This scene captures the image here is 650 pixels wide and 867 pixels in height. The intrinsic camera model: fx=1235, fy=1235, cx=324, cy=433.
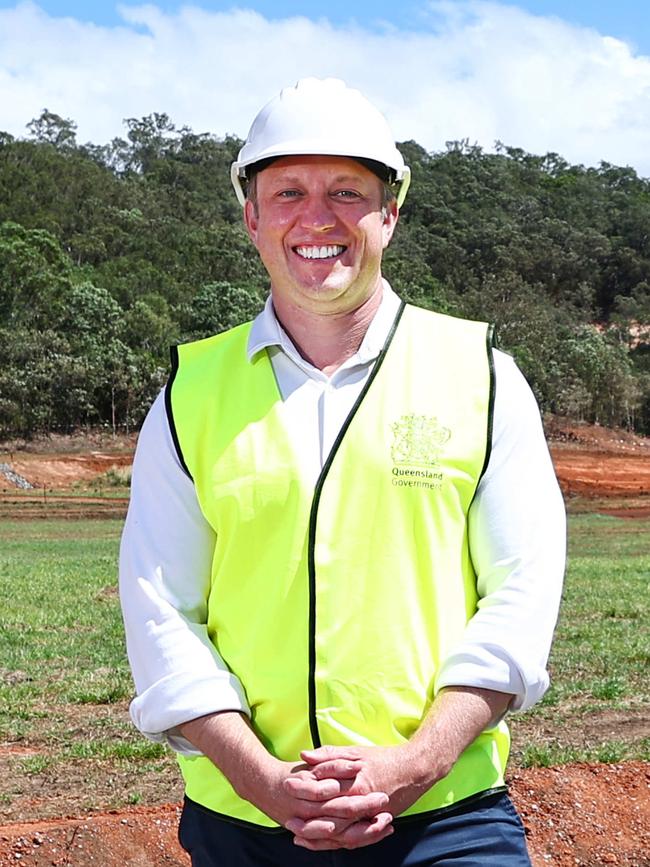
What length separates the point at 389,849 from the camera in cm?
233

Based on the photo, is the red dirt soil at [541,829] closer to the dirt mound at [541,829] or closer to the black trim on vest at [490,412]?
the dirt mound at [541,829]

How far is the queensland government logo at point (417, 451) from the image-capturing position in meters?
2.44

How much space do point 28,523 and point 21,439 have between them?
18.3 meters

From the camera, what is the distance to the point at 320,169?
8.48 feet

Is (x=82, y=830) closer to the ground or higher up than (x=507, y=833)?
closer to the ground

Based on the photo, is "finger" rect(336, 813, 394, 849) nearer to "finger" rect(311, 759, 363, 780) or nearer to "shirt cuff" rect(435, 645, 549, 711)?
"finger" rect(311, 759, 363, 780)

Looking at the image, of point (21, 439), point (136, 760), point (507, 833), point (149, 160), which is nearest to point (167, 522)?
point (507, 833)

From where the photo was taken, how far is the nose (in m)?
2.58

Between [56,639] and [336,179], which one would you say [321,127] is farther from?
[56,639]

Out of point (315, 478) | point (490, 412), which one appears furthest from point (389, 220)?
point (315, 478)

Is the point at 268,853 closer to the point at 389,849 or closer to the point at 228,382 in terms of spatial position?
the point at 389,849

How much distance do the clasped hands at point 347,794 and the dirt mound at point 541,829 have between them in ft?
10.0

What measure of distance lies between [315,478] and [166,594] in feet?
1.30

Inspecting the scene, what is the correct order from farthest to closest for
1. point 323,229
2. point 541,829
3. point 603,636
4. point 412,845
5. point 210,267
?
point 210,267
point 603,636
point 541,829
point 323,229
point 412,845
